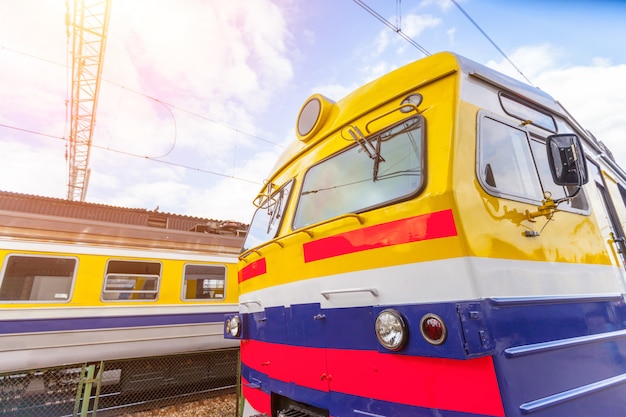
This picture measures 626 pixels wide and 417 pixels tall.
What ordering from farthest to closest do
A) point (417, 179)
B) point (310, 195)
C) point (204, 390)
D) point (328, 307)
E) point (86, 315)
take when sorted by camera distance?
point (204, 390)
point (86, 315)
point (310, 195)
point (328, 307)
point (417, 179)

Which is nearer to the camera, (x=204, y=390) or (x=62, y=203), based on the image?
(x=204, y=390)

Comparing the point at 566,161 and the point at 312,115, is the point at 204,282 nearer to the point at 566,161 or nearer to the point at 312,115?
the point at 312,115

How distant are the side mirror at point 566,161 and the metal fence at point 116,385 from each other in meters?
5.99

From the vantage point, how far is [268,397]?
8.70ft

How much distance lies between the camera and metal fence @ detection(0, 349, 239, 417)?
16.3 ft

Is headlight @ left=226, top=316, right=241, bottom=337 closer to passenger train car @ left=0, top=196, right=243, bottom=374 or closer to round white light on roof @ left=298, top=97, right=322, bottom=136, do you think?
round white light on roof @ left=298, top=97, right=322, bottom=136

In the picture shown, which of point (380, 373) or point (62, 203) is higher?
point (62, 203)

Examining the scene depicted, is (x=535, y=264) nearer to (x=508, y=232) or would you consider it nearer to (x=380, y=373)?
(x=508, y=232)

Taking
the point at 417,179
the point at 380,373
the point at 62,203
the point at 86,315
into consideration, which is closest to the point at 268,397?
the point at 380,373

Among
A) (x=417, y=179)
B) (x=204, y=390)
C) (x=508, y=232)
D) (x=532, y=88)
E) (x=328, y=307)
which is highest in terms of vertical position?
(x=532, y=88)

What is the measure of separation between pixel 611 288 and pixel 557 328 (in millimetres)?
826

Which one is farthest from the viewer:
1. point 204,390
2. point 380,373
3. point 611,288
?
point 204,390

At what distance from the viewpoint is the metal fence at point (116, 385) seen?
195 inches

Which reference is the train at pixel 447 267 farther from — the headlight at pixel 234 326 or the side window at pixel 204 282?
the side window at pixel 204 282
